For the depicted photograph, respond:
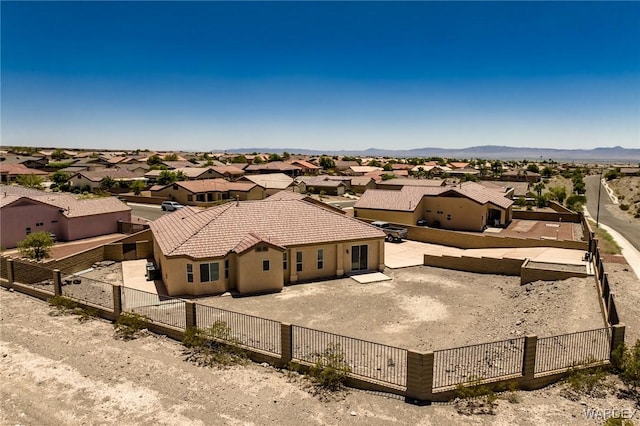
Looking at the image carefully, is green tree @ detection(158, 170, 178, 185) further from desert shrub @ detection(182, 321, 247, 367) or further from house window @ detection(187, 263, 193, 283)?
desert shrub @ detection(182, 321, 247, 367)

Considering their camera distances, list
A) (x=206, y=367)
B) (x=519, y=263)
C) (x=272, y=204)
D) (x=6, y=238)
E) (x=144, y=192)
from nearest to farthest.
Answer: (x=206, y=367)
(x=519, y=263)
(x=272, y=204)
(x=6, y=238)
(x=144, y=192)

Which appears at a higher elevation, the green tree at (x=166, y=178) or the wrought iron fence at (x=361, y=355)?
the green tree at (x=166, y=178)

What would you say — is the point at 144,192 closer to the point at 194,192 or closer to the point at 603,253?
the point at 194,192

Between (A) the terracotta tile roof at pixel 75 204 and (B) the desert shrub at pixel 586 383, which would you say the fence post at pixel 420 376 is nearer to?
(B) the desert shrub at pixel 586 383

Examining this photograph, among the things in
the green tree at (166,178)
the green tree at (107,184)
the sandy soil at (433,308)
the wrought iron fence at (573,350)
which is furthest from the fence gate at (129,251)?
the green tree at (166,178)

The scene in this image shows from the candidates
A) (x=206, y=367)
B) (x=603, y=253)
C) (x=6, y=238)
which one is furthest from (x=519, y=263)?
(x=6, y=238)

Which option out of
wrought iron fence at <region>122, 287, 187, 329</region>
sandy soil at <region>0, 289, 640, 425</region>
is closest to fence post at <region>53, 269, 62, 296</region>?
wrought iron fence at <region>122, 287, 187, 329</region>
